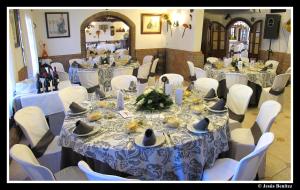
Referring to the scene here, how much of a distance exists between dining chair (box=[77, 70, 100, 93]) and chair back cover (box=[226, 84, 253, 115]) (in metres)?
2.54

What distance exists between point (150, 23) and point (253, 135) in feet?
19.2

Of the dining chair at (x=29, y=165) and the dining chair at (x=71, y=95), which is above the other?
the dining chair at (x=71, y=95)

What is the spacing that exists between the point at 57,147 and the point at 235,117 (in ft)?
6.84

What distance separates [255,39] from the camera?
8.41m

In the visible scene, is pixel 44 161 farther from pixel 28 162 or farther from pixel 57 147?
pixel 28 162

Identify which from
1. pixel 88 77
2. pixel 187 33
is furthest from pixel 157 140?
pixel 187 33

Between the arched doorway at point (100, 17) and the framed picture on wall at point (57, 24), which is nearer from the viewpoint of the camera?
the framed picture on wall at point (57, 24)

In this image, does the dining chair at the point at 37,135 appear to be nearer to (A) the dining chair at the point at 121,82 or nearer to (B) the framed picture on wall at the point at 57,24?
(A) the dining chair at the point at 121,82

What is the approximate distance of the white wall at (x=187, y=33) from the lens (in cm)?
659

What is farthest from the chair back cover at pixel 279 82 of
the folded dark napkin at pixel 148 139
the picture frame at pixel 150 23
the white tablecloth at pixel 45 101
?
the picture frame at pixel 150 23

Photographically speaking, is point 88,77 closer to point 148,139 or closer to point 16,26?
point 16,26

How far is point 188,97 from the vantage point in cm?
311

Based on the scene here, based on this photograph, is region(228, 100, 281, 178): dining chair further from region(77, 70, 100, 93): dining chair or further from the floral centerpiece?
region(77, 70, 100, 93): dining chair
